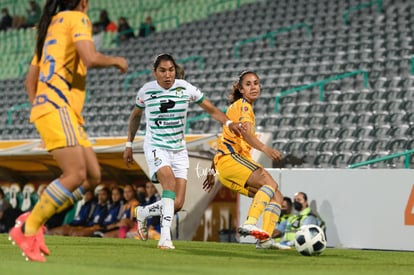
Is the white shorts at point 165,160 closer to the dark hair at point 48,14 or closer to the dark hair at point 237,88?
the dark hair at point 237,88

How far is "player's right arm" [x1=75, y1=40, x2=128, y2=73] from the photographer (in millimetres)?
8055

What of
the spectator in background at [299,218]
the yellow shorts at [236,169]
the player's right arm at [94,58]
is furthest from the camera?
the spectator in background at [299,218]

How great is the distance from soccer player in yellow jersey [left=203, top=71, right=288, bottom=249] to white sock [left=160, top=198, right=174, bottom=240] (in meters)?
0.81

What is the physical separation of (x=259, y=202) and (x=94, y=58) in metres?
3.73

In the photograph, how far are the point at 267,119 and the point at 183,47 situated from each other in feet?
25.4

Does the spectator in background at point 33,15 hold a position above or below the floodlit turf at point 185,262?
above

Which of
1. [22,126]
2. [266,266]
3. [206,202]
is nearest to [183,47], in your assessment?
[22,126]

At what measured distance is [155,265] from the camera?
8375 mm

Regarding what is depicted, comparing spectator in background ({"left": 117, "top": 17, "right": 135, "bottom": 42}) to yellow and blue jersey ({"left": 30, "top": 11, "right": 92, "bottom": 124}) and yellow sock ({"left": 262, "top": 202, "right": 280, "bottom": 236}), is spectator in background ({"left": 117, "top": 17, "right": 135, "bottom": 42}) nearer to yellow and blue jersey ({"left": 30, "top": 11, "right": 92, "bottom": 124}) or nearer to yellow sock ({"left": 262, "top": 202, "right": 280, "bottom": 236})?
yellow sock ({"left": 262, "top": 202, "right": 280, "bottom": 236})

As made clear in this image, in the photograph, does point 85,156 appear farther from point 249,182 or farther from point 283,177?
point 283,177

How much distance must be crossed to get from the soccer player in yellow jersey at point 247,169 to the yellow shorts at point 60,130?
10.1 feet

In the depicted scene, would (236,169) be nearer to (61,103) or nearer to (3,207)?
(61,103)

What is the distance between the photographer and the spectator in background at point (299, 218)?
14.5 metres

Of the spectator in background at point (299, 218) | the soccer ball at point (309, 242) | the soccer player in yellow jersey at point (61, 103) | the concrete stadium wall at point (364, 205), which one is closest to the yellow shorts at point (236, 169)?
the soccer ball at point (309, 242)
